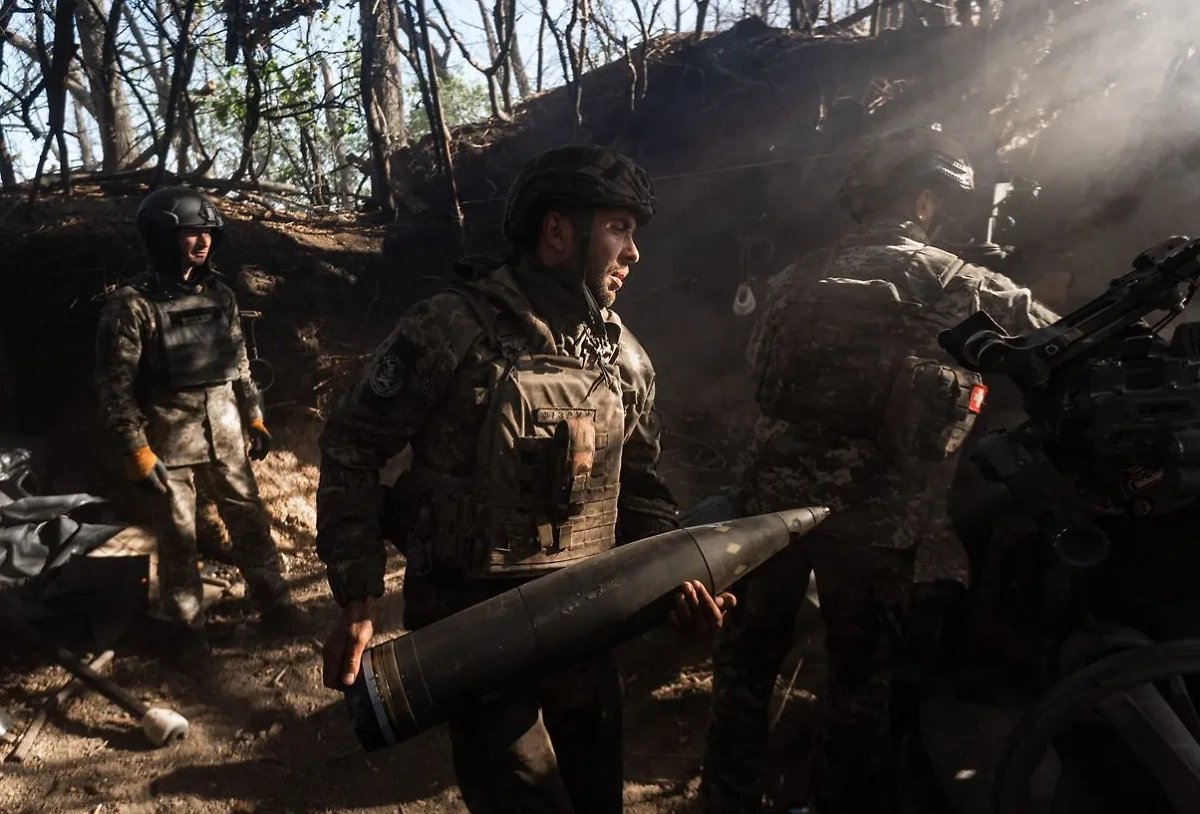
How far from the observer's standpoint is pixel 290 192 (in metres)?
8.55

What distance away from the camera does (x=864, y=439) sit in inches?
127

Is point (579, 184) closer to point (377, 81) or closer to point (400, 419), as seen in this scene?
point (400, 419)

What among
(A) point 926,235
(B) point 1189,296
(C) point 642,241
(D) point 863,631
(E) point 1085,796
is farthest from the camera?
(C) point 642,241

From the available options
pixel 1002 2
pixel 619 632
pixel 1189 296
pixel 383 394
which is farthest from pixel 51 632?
pixel 1002 2

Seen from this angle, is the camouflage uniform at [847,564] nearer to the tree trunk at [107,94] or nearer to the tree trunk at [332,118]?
the tree trunk at [332,118]

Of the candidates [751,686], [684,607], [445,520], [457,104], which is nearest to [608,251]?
[445,520]

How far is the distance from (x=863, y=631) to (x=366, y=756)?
8.42ft

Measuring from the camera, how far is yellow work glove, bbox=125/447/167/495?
4645 millimetres

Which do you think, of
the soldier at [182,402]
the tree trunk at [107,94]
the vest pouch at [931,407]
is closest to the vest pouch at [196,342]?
the soldier at [182,402]

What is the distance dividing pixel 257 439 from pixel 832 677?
409cm

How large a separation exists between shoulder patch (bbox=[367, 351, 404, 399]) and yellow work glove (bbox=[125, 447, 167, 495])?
3.24 m

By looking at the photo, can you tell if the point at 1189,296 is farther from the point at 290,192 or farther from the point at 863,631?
the point at 290,192

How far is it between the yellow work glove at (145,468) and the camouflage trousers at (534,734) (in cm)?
313

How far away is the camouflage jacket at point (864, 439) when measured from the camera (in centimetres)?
313
